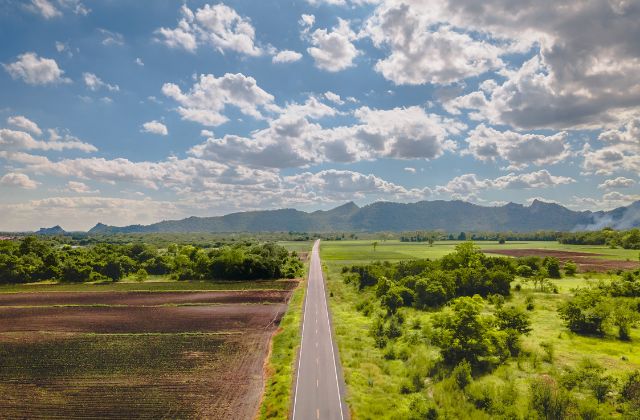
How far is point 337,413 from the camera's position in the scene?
1321 inches

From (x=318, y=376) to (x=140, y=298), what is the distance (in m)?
67.1

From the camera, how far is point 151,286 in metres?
111

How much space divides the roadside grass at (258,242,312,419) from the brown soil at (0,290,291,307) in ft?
70.5

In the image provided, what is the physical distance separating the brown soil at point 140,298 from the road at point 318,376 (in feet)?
89.1

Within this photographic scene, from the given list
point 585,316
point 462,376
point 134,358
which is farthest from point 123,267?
point 585,316

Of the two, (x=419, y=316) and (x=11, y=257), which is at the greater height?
(x=11, y=257)

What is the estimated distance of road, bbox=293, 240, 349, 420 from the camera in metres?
34.0

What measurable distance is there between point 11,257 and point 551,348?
14564cm

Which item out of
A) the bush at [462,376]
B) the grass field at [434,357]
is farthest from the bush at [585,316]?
the bush at [462,376]

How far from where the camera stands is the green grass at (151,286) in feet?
345

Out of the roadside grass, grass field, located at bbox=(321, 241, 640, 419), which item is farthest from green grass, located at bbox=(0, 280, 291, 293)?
grass field, located at bbox=(321, 241, 640, 419)

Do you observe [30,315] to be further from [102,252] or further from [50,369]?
[102,252]

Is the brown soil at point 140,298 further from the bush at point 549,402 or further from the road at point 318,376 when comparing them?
the bush at point 549,402

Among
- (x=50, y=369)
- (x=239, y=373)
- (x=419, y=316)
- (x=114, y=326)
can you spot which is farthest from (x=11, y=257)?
(x=419, y=316)
